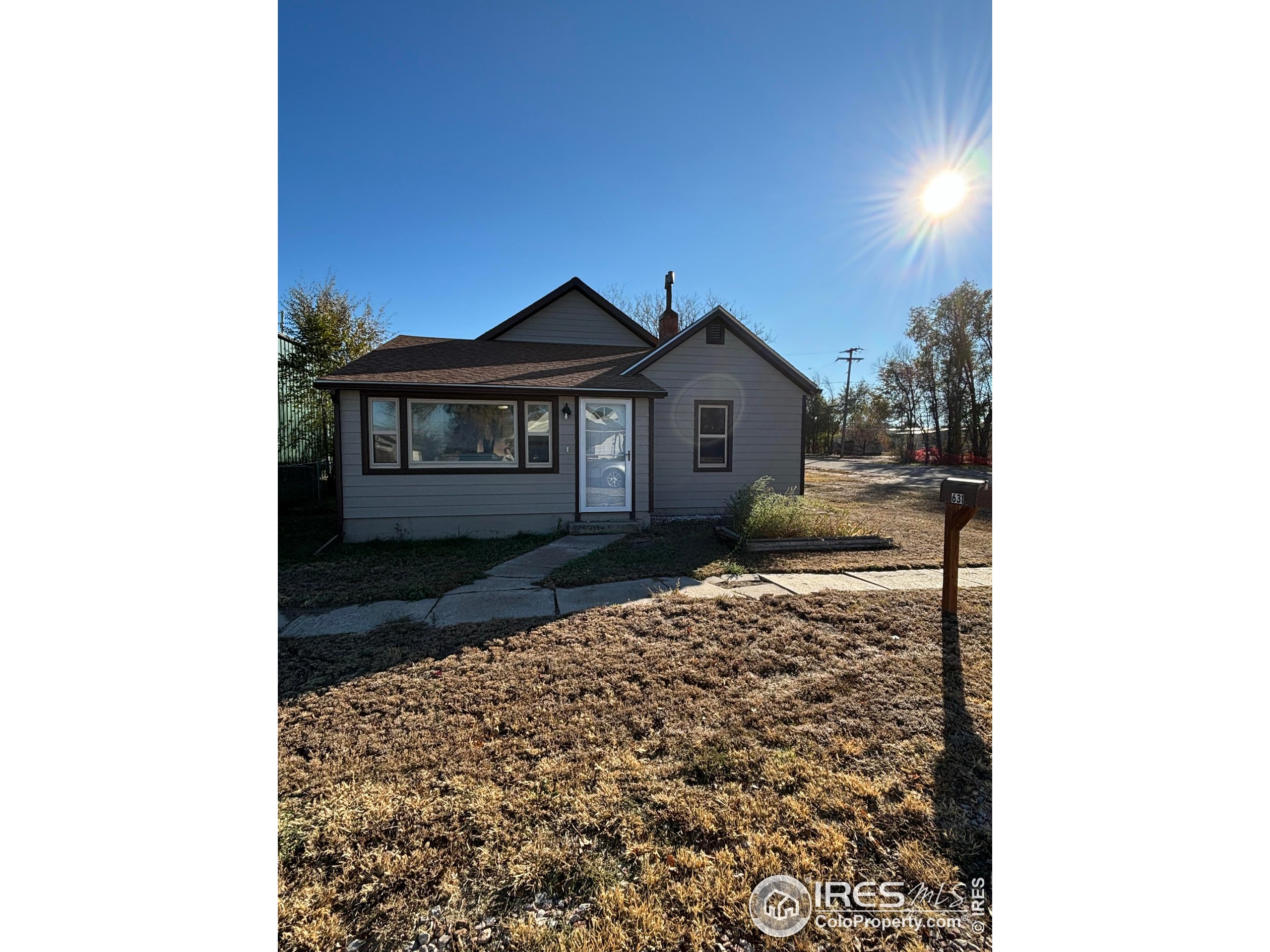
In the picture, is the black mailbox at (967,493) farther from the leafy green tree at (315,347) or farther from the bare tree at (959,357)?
the bare tree at (959,357)

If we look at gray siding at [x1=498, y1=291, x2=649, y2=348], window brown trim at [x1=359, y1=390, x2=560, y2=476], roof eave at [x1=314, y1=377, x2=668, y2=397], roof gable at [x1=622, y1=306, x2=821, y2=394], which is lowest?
window brown trim at [x1=359, y1=390, x2=560, y2=476]

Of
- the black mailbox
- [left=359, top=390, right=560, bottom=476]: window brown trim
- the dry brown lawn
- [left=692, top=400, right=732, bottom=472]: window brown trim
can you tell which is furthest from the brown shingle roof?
the black mailbox

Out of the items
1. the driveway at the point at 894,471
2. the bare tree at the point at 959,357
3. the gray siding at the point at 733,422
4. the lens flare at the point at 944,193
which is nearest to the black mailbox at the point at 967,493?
the lens flare at the point at 944,193

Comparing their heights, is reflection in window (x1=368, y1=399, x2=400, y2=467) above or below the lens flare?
below

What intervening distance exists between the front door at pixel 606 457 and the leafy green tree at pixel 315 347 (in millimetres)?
5803

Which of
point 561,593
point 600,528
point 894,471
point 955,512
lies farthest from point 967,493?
point 894,471

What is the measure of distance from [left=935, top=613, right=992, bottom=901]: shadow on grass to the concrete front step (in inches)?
219

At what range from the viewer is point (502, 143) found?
22.2ft

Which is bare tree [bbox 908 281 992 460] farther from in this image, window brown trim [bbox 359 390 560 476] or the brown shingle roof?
window brown trim [bbox 359 390 560 476]

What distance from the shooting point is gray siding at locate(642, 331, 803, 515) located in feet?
29.2

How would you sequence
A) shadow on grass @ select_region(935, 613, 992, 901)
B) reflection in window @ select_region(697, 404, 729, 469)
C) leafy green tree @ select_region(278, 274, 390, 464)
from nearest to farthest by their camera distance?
shadow on grass @ select_region(935, 613, 992, 901), reflection in window @ select_region(697, 404, 729, 469), leafy green tree @ select_region(278, 274, 390, 464)

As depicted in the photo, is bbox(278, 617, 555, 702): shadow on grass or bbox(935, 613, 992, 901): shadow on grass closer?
Result: bbox(935, 613, 992, 901): shadow on grass

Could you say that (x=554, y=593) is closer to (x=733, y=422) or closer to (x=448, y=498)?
(x=448, y=498)
